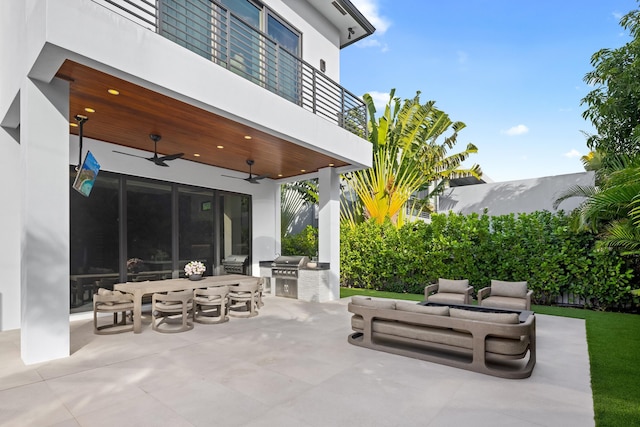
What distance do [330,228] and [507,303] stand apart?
4.64 metres

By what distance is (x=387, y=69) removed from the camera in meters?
16.8

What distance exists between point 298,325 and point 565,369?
4127 millimetres

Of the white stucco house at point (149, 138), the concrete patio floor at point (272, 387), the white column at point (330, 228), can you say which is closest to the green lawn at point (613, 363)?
the concrete patio floor at point (272, 387)

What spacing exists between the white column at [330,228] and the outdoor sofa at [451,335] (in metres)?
4.18

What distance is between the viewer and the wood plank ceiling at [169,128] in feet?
16.3

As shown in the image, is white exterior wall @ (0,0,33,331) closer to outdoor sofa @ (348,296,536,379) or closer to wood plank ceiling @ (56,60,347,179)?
wood plank ceiling @ (56,60,347,179)

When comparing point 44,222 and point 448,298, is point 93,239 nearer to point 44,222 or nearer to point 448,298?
point 44,222

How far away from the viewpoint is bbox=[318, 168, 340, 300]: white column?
9.66m

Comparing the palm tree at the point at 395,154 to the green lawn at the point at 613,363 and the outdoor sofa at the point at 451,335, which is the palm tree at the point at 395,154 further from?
the outdoor sofa at the point at 451,335

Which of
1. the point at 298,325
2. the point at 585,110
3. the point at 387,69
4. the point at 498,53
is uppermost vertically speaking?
the point at 387,69

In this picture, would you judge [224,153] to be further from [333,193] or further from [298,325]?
[298,325]

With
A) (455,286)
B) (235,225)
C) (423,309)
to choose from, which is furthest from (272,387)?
(235,225)

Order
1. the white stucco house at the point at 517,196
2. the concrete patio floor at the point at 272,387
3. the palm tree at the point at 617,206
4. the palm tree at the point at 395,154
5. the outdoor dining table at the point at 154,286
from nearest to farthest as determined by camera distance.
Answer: the concrete patio floor at the point at 272,387
the palm tree at the point at 617,206
the outdoor dining table at the point at 154,286
the palm tree at the point at 395,154
the white stucco house at the point at 517,196

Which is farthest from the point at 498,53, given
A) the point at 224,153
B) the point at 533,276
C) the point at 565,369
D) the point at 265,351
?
the point at 265,351
